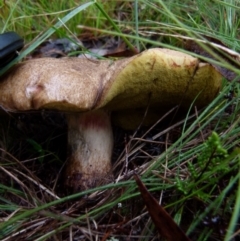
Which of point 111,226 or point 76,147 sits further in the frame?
point 76,147

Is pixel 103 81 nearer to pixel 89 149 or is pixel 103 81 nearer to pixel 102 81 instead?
pixel 102 81

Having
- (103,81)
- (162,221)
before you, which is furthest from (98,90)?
(162,221)

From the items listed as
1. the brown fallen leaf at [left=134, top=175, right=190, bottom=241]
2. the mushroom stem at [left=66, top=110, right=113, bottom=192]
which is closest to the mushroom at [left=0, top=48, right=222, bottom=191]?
the mushroom stem at [left=66, top=110, right=113, bottom=192]

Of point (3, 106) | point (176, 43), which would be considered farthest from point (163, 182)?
point (176, 43)

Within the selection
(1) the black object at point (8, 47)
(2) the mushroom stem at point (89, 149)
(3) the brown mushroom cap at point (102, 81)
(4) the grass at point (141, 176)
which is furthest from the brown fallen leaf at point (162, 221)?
(1) the black object at point (8, 47)

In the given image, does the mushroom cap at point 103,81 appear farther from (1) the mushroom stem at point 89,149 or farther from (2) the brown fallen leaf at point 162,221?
(2) the brown fallen leaf at point 162,221

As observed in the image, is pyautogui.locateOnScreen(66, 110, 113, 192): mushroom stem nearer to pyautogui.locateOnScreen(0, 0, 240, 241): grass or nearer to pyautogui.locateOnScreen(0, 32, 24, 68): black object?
pyautogui.locateOnScreen(0, 0, 240, 241): grass

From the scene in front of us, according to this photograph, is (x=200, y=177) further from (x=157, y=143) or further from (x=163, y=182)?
(x=157, y=143)
